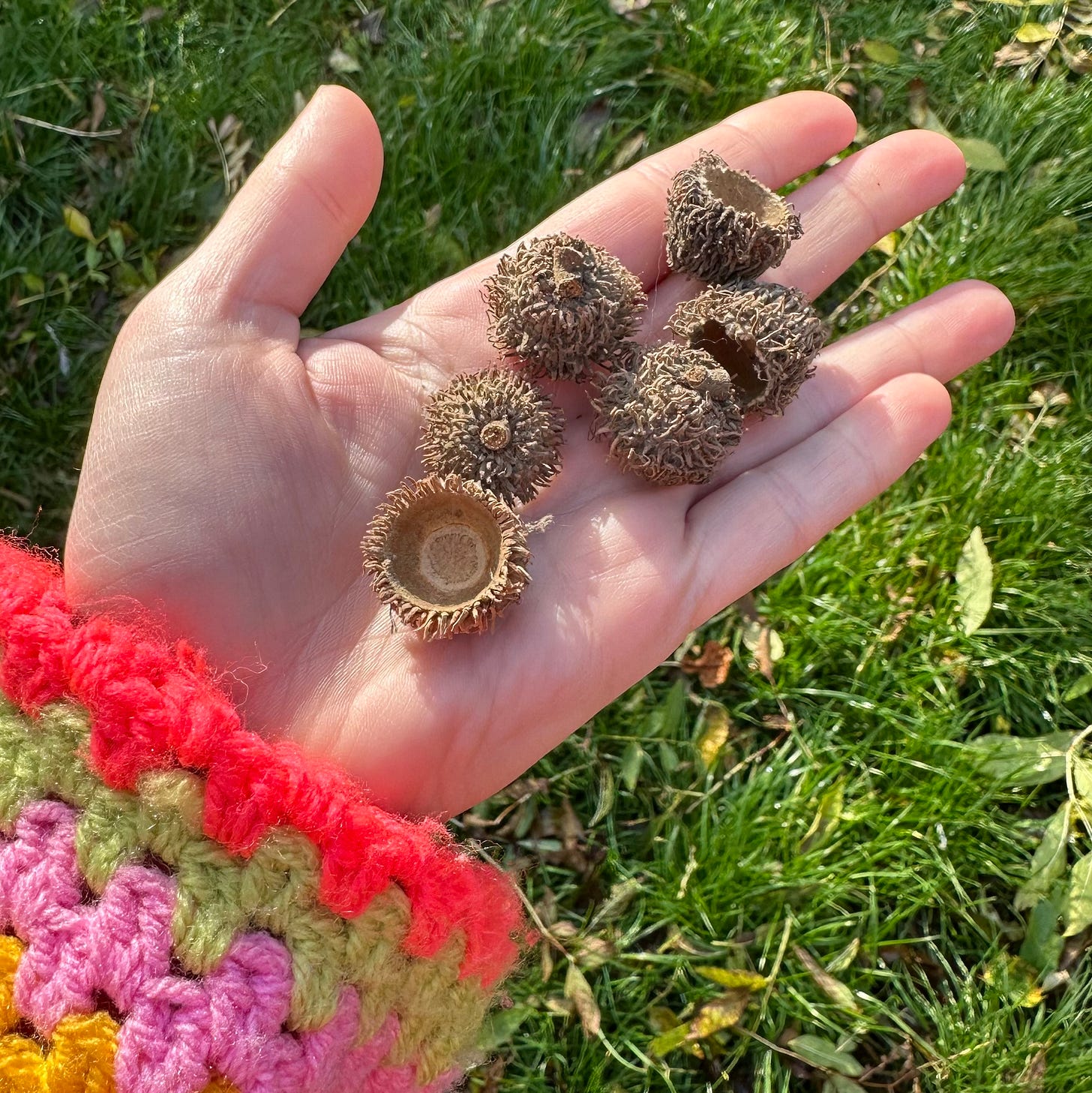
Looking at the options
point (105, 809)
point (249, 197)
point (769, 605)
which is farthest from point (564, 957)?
point (249, 197)

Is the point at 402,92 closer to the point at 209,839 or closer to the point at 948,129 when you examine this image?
the point at 948,129

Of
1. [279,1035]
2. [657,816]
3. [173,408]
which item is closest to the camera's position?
[279,1035]

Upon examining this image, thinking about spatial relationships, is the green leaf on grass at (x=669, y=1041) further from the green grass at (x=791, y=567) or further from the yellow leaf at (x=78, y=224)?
the yellow leaf at (x=78, y=224)

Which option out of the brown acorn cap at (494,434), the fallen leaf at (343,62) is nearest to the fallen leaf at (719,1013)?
the brown acorn cap at (494,434)

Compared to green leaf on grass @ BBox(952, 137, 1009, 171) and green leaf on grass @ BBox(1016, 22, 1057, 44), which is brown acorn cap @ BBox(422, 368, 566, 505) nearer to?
green leaf on grass @ BBox(952, 137, 1009, 171)

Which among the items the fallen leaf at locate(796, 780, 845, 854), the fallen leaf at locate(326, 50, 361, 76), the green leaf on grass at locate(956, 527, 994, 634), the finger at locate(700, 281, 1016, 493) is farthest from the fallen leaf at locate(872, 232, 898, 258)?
the fallen leaf at locate(326, 50, 361, 76)

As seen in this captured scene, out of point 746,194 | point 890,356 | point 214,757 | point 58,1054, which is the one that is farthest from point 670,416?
point 58,1054

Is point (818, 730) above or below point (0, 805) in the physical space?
below
